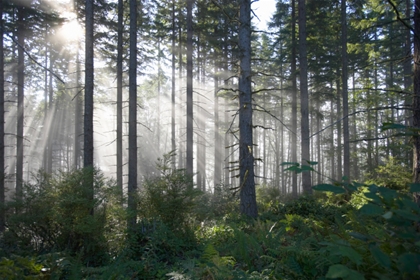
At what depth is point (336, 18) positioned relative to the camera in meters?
19.5

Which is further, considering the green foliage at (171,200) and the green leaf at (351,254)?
the green foliage at (171,200)

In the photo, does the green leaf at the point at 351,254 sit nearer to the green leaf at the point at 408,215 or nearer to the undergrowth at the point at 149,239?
the green leaf at the point at 408,215

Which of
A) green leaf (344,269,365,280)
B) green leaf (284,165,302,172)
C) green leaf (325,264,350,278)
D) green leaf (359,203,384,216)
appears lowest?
green leaf (344,269,365,280)

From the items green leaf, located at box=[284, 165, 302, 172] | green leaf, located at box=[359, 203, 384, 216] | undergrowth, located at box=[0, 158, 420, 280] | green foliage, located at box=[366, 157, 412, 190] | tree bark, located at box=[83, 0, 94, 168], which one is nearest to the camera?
green leaf, located at box=[359, 203, 384, 216]

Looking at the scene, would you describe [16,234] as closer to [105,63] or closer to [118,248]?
[118,248]

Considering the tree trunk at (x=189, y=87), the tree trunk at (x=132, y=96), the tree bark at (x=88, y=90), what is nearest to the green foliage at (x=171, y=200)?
the tree bark at (x=88, y=90)

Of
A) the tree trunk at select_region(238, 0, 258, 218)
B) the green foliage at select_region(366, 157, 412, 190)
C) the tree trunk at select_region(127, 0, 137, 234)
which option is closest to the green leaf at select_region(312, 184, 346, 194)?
the tree trunk at select_region(238, 0, 258, 218)

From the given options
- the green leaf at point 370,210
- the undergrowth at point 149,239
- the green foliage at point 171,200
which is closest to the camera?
the green leaf at point 370,210

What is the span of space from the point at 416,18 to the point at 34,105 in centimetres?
3947

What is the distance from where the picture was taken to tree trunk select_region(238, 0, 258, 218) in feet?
30.0

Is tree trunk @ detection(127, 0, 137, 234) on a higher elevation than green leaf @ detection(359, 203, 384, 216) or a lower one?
higher

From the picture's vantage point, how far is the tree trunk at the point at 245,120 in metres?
9.16

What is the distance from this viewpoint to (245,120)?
9164 mm

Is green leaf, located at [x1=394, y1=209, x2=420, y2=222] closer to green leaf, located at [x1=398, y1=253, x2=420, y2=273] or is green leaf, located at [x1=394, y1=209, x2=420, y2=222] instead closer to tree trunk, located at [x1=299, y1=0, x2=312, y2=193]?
green leaf, located at [x1=398, y1=253, x2=420, y2=273]
